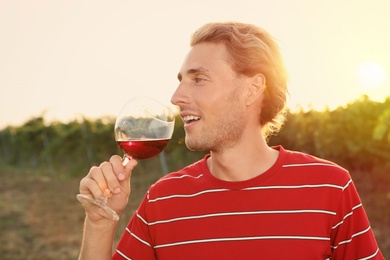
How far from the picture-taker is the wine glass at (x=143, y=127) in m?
2.49

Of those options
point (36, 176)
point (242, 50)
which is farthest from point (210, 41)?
point (36, 176)

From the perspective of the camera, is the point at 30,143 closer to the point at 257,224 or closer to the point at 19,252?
the point at 19,252

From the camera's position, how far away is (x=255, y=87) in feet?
9.45

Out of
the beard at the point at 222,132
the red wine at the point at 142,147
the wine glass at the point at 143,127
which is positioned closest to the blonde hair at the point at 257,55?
the beard at the point at 222,132

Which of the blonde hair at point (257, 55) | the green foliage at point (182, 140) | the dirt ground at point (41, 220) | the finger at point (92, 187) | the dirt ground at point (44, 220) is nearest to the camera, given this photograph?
the finger at point (92, 187)

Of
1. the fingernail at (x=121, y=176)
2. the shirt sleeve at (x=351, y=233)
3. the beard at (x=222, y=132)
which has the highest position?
the beard at (x=222, y=132)

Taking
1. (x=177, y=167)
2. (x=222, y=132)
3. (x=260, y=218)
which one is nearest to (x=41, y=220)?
(x=177, y=167)

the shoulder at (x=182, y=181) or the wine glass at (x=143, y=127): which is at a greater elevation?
the wine glass at (x=143, y=127)

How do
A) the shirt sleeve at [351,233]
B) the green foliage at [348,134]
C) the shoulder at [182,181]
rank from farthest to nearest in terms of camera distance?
the green foliage at [348,134], the shoulder at [182,181], the shirt sleeve at [351,233]

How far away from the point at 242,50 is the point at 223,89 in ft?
0.74

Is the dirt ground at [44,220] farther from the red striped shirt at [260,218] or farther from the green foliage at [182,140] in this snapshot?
the red striped shirt at [260,218]

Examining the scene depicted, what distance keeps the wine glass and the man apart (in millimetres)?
101

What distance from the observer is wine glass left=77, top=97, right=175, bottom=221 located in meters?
2.49

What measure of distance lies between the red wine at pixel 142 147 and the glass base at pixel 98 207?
281mm
